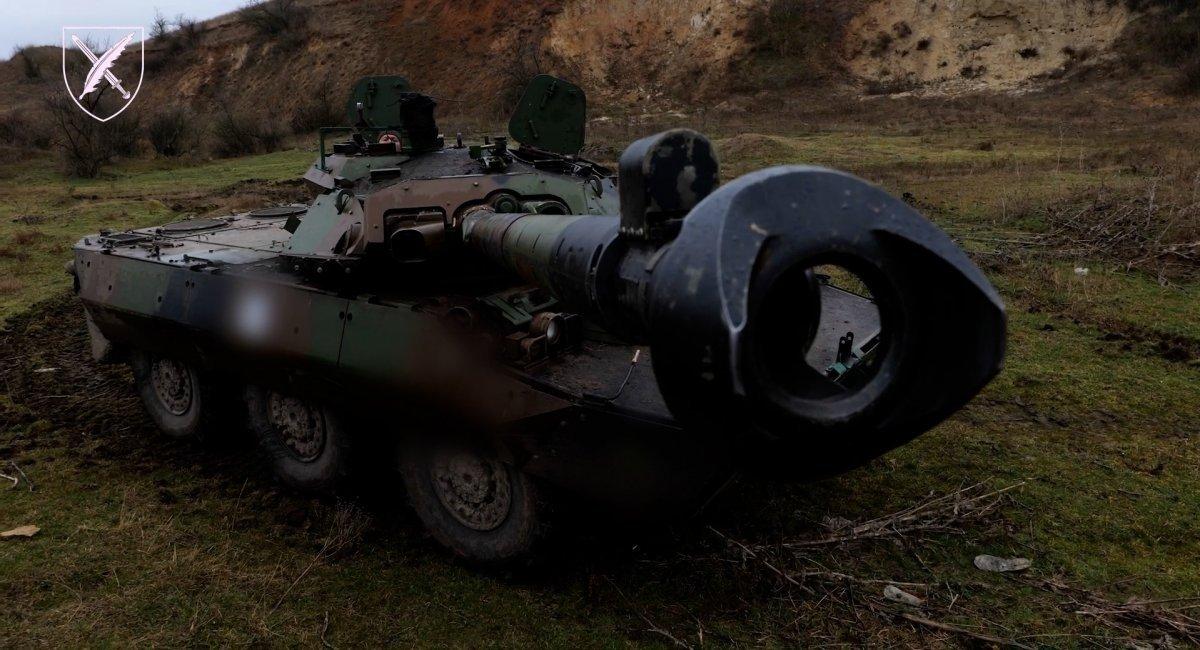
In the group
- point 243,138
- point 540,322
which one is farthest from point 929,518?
point 243,138

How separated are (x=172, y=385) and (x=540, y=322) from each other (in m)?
3.46

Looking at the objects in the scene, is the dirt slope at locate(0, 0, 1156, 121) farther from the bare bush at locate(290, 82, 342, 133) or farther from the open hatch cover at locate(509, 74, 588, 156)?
the open hatch cover at locate(509, 74, 588, 156)

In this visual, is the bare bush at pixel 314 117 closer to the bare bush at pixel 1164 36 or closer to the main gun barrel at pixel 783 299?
the bare bush at pixel 1164 36

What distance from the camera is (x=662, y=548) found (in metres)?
4.37

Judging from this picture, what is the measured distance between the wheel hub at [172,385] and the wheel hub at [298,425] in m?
0.99

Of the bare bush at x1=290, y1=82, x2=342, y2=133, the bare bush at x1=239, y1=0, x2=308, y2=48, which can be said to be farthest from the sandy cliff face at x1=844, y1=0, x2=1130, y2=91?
the bare bush at x1=239, y1=0, x2=308, y2=48

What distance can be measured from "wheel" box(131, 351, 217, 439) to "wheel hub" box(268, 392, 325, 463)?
0.72 m

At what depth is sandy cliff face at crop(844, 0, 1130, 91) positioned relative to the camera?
938 inches

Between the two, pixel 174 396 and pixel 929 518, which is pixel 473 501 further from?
pixel 174 396

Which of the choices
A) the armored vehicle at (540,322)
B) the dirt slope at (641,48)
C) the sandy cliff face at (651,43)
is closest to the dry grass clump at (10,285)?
the armored vehicle at (540,322)

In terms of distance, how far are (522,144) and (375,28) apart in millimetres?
30711

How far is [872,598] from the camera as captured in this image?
12.6 feet

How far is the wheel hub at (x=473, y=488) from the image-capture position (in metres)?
4.22

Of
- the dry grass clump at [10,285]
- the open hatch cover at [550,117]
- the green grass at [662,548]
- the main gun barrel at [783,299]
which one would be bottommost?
the green grass at [662,548]
